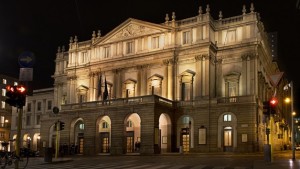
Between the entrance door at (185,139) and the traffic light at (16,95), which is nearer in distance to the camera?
the traffic light at (16,95)

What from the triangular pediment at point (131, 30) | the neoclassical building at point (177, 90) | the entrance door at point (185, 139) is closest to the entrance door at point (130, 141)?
the neoclassical building at point (177, 90)

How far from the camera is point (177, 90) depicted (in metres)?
57.1

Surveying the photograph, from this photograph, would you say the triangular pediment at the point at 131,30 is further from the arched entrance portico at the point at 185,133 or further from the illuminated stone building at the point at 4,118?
the illuminated stone building at the point at 4,118

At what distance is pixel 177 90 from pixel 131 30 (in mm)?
11773

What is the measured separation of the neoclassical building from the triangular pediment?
0.14 m

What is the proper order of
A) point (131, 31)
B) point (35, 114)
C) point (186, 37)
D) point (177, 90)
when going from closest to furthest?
point (177, 90) → point (186, 37) → point (131, 31) → point (35, 114)

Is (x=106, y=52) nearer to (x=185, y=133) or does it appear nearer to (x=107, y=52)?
(x=107, y=52)

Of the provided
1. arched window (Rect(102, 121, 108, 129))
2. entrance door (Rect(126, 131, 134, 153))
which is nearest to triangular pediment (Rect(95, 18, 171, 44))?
arched window (Rect(102, 121, 108, 129))

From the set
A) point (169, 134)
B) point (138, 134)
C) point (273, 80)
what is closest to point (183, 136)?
point (169, 134)

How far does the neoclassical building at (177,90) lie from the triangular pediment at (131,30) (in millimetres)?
141

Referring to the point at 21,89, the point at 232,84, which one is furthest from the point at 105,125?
the point at 21,89

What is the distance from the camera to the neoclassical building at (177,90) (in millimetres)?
52219

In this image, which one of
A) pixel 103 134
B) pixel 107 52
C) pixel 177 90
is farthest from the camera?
pixel 107 52

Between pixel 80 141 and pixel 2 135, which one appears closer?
pixel 80 141
